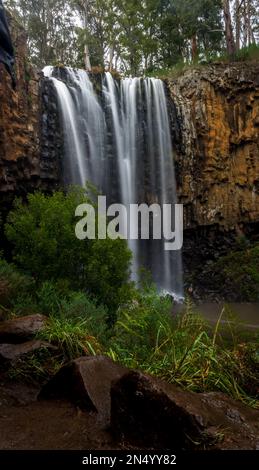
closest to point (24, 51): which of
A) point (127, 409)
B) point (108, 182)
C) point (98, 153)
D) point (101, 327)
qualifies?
point (98, 153)

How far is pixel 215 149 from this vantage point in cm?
1928

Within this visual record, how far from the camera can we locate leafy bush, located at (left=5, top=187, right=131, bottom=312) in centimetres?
855

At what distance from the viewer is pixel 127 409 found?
10.6ft

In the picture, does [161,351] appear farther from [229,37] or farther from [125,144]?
[229,37]

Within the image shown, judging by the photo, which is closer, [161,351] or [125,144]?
[161,351]

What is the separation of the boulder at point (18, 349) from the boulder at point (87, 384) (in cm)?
63

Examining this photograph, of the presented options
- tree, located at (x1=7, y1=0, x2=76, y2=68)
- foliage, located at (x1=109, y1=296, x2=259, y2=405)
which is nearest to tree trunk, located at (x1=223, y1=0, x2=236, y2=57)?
tree, located at (x1=7, y1=0, x2=76, y2=68)

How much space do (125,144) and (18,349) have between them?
14366 millimetres

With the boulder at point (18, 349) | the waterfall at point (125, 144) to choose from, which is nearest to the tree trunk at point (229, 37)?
the waterfall at point (125, 144)

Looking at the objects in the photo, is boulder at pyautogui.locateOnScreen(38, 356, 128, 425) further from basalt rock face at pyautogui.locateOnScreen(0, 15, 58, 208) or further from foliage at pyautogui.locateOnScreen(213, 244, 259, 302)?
foliage at pyautogui.locateOnScreen(213, 244, 259, 302)

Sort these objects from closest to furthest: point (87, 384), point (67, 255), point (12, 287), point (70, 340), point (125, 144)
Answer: point (87, 384)
point (70, 340)
point (12, 287)
point (67, 255)
point (125, 144)

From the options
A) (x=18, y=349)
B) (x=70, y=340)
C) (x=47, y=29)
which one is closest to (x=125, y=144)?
(x=70, y=340)

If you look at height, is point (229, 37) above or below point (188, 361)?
above

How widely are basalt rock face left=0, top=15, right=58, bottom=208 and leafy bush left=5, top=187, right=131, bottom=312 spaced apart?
17.5 feet
